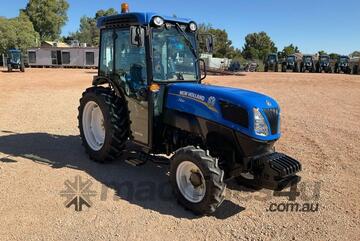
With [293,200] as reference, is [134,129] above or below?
above

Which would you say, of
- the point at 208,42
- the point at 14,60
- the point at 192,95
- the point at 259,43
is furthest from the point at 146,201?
the point at 259,43

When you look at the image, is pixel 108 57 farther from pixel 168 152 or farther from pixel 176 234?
pixel 176 234

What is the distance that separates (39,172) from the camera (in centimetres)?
627

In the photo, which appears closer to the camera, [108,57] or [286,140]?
[108,57]

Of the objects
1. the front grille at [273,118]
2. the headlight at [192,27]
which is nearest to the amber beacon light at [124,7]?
the headlight at [192,27]

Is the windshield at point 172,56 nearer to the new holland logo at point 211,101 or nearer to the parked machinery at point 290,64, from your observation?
the new holland logo at point 211,101

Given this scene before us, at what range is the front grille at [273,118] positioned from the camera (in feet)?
16.1

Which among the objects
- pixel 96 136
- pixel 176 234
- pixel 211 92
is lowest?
pixel 176 234

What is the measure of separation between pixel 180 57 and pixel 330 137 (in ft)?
16.3

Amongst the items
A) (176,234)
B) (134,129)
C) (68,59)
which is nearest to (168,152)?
(134,129)

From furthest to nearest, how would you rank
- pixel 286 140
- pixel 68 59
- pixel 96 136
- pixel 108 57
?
pixel 68 59 < pixel 286 140 < pixel 96 136 < pixel 108 57

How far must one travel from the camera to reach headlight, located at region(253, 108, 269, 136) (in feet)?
15.6

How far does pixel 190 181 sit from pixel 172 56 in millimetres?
1992

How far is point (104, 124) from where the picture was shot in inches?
257
